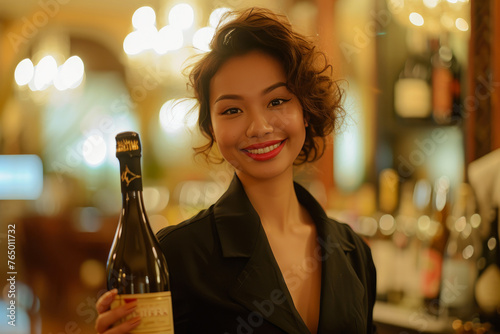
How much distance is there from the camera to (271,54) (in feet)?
3.27

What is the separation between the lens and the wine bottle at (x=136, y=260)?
2.43 feet

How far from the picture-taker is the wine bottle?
742mm

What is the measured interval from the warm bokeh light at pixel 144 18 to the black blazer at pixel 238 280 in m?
2.68

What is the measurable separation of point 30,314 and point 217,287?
3949 millimetres

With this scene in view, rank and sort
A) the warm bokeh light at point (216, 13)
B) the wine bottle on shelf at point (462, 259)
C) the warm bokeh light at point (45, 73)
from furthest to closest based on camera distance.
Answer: the warm bokeh light at point (45, 73)
the warm bokeh light at point (216, 13)
the wine bottle on shelf at point (462, 259)

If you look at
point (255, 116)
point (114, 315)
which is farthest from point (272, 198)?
point (114, 315)

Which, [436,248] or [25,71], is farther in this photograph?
[25,71]

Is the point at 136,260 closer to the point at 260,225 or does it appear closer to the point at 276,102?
the point at 260,225

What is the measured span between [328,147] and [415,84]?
67cm

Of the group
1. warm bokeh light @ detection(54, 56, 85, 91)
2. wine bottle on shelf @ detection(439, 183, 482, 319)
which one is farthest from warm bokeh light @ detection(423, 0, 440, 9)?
warm bokeh light @ detection(54, 56, 85, 91)

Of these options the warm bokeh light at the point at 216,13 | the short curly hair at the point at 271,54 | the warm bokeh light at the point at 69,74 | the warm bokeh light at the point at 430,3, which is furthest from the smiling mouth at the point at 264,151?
the warm bokeh light at the point at 69,74

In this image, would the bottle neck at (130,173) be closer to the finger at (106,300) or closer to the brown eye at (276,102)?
the finger at (106,300)

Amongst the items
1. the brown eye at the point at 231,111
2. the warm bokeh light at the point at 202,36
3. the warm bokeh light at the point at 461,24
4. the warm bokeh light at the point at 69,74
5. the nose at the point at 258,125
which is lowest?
the nose at the point at 258,125

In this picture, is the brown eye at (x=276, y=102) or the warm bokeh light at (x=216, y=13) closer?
the brown eye at (x=276, y=102)
